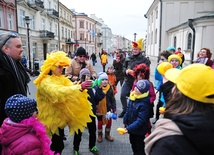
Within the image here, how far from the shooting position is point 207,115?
3.54 feet

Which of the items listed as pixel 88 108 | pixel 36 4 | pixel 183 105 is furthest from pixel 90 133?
pixel 36 4

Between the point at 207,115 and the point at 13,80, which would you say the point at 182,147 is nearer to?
the point at 207,115

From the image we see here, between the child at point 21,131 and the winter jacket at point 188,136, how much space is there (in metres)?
1.18

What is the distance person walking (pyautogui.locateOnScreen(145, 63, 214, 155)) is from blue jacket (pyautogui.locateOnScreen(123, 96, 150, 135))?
1374mm

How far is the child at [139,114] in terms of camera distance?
101 inches

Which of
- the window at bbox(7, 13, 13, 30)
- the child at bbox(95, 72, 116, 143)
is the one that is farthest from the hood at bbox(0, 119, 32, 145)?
the window at bbox(7, 13, 13, 30)

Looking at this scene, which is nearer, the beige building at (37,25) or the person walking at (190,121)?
the person walking at (190,121)

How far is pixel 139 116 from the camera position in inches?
103

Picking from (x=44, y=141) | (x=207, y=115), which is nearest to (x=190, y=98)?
(x=207, y=115)

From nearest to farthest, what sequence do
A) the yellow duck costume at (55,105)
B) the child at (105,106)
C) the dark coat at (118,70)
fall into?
the yellow duck costume at (55,105) < the child at (105,106) < the dark coat at (118,70)

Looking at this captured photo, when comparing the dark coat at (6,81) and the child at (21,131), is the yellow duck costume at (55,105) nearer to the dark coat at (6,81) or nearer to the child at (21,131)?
the dark coat at (6,81)

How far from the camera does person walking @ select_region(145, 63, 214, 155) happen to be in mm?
1017

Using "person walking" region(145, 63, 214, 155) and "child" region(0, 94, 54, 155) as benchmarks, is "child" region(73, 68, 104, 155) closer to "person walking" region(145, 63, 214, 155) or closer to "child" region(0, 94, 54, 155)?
"child" region(0, 94, 54, 155)

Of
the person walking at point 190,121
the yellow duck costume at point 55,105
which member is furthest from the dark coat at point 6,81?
the person walking at point 190,121
